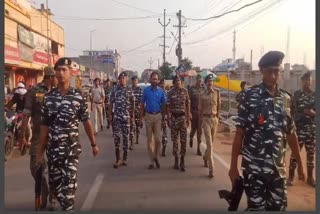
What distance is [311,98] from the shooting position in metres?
6.10

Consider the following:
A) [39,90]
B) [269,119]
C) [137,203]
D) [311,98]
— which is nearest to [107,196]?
[137,203]

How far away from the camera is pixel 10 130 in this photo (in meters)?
8.85

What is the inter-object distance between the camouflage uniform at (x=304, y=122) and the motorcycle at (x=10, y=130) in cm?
568

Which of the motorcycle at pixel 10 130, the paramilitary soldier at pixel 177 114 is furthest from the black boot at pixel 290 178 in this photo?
the motorcycle at pixel 10 130

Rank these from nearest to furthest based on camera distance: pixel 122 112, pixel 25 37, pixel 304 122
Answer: pixel 304 122 → pixel 122 112 → pixel 25 37

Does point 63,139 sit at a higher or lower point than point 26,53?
lower

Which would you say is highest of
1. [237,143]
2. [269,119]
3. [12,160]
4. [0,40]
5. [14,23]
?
[14,23]

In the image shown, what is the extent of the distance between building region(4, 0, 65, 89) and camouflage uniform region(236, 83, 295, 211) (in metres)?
9.49

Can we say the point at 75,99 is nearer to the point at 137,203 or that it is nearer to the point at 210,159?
the point at 137,203

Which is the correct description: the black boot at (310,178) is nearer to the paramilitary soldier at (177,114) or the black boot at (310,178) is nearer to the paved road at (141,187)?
the paved road at (141,187)

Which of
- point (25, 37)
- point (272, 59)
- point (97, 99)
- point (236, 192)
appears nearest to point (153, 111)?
point (236, 192)

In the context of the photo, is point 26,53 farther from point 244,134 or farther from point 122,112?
point 244,134

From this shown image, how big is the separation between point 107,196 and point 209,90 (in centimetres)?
281

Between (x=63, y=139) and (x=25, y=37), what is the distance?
1395 centimetres
